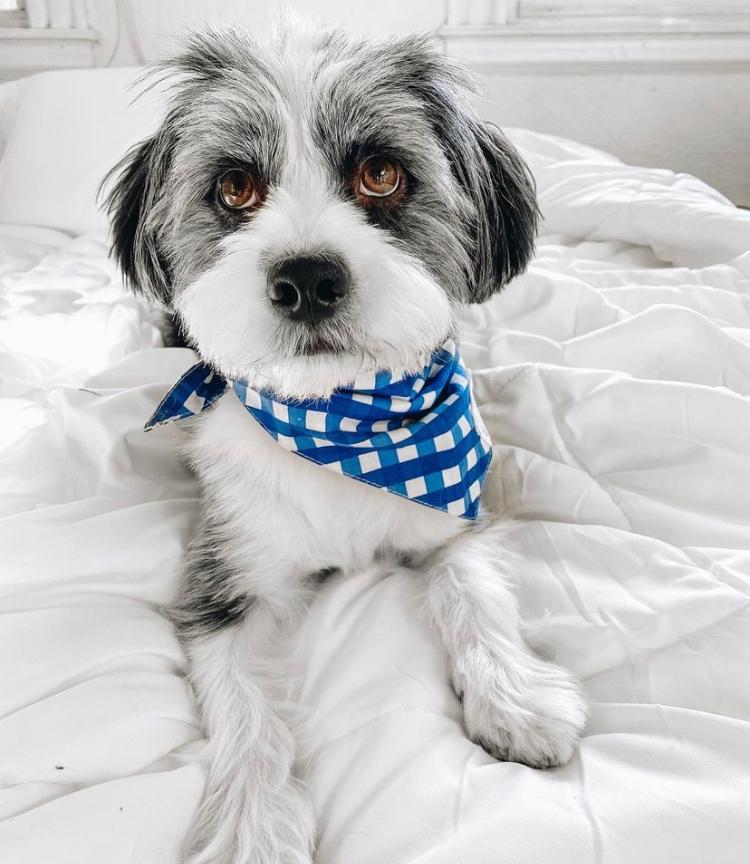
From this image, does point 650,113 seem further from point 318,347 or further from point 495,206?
point 318,347

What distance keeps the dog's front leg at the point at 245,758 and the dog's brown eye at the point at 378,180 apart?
0.72 m

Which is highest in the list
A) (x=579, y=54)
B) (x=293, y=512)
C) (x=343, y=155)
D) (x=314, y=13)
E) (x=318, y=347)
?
(x=314, y=13)

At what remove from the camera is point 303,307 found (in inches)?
39.8

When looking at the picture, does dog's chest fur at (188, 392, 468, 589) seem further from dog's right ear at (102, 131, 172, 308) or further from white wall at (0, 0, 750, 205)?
white wall at (0, 0, 750, 205)

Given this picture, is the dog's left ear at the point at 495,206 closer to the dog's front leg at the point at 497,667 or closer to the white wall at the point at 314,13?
the dog's front leg at the point at 497,667

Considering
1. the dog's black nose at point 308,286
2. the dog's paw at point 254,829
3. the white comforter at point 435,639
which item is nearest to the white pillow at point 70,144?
the white comforter at point 435,639

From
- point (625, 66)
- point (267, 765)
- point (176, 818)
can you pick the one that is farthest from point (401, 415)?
point (625, 66)

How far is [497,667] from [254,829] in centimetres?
38

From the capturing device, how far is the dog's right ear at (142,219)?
129cm

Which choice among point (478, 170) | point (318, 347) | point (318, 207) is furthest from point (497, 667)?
point (478, 170)

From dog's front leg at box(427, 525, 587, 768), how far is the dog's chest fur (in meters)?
0.09

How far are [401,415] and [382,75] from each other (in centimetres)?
56

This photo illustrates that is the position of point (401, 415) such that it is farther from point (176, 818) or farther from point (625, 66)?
point (625, 66)

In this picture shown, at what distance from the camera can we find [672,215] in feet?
7.09
